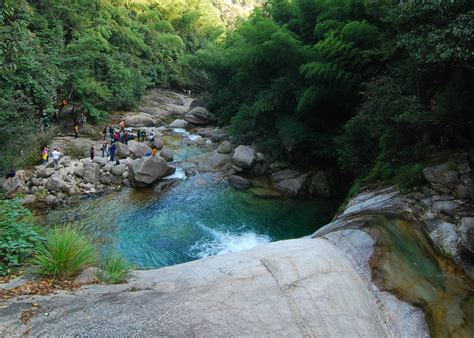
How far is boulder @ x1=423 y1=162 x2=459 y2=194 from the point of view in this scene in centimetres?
596

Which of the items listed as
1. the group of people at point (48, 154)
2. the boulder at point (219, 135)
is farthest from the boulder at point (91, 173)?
the boulder at point (219, 135)

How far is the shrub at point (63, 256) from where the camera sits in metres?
3.65

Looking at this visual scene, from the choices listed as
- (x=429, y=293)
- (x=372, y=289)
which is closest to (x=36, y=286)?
(x=372, y=289)

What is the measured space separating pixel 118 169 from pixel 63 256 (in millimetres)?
10638

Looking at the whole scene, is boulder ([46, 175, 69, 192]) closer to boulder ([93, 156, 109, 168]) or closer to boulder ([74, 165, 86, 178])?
boulder ([74, 165, 86, 178])

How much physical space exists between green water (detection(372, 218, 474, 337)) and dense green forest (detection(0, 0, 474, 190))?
2.03 meters

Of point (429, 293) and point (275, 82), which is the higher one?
point (275, 82)

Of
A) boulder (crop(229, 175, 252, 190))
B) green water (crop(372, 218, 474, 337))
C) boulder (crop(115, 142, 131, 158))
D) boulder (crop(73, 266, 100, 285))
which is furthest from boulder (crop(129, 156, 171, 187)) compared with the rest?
green water (crop(372, 218, 474, 337))

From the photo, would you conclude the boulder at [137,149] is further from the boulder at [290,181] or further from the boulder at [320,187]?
the boulder at [320,187]

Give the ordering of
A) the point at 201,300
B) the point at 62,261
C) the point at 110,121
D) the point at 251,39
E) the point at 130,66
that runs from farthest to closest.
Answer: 1. the point at 130,66
2. the point at 110,121
3. the point at 251,39
4. the point at 62,261
5. the point at 201,300

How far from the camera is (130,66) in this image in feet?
83.9

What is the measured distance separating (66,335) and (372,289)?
11.4ft

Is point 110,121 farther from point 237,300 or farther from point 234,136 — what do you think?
point 237,300

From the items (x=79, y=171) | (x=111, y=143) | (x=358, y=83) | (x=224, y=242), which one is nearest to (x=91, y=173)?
(x=79, y=171)
